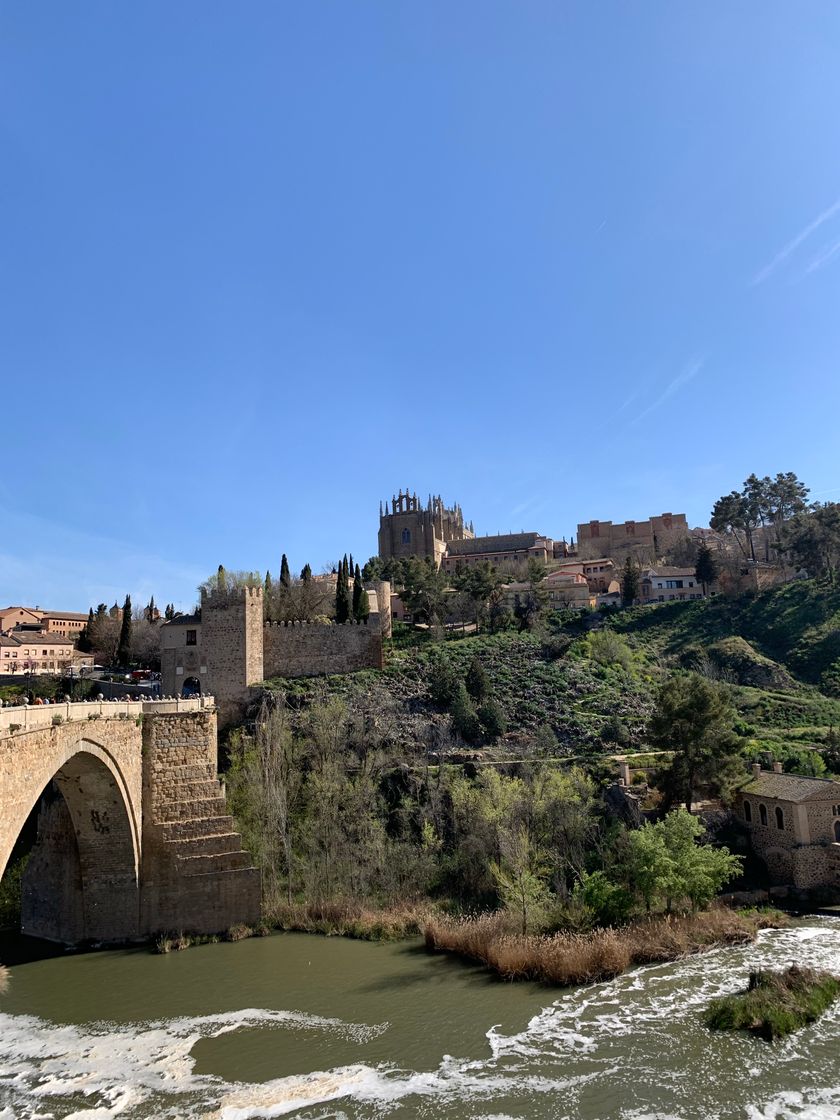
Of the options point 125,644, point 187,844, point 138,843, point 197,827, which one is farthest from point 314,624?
point 138,843

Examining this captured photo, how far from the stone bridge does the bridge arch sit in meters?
0.03

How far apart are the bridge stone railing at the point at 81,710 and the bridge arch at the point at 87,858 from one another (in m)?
1.44

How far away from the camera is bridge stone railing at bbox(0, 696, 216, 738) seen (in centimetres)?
1562

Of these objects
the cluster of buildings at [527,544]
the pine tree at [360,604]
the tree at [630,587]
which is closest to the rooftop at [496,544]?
the cluster of buildings at [527,544]

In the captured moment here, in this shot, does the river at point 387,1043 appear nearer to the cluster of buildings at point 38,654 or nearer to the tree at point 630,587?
the cluster of buildings at point 38,654

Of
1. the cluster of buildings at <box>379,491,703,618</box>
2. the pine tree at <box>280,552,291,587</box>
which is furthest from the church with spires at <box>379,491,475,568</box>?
the pine tree at <box>280,552,291,587</box>

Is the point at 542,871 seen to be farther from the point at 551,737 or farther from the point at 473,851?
the point at 551,737

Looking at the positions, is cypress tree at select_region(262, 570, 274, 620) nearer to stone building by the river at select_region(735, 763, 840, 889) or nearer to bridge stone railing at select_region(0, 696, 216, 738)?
bridge stone railing at select_region(0, 696, 216, 738)

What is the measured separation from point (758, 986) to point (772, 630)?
34.6m

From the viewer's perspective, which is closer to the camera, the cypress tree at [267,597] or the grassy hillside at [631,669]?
the grassy hillside at [631,669]

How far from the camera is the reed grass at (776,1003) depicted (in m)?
15.5

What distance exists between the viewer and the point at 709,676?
42.1 m

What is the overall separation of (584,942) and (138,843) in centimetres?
1279

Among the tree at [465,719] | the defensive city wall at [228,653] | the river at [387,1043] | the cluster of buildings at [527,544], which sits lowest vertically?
the river at [387,1043]
